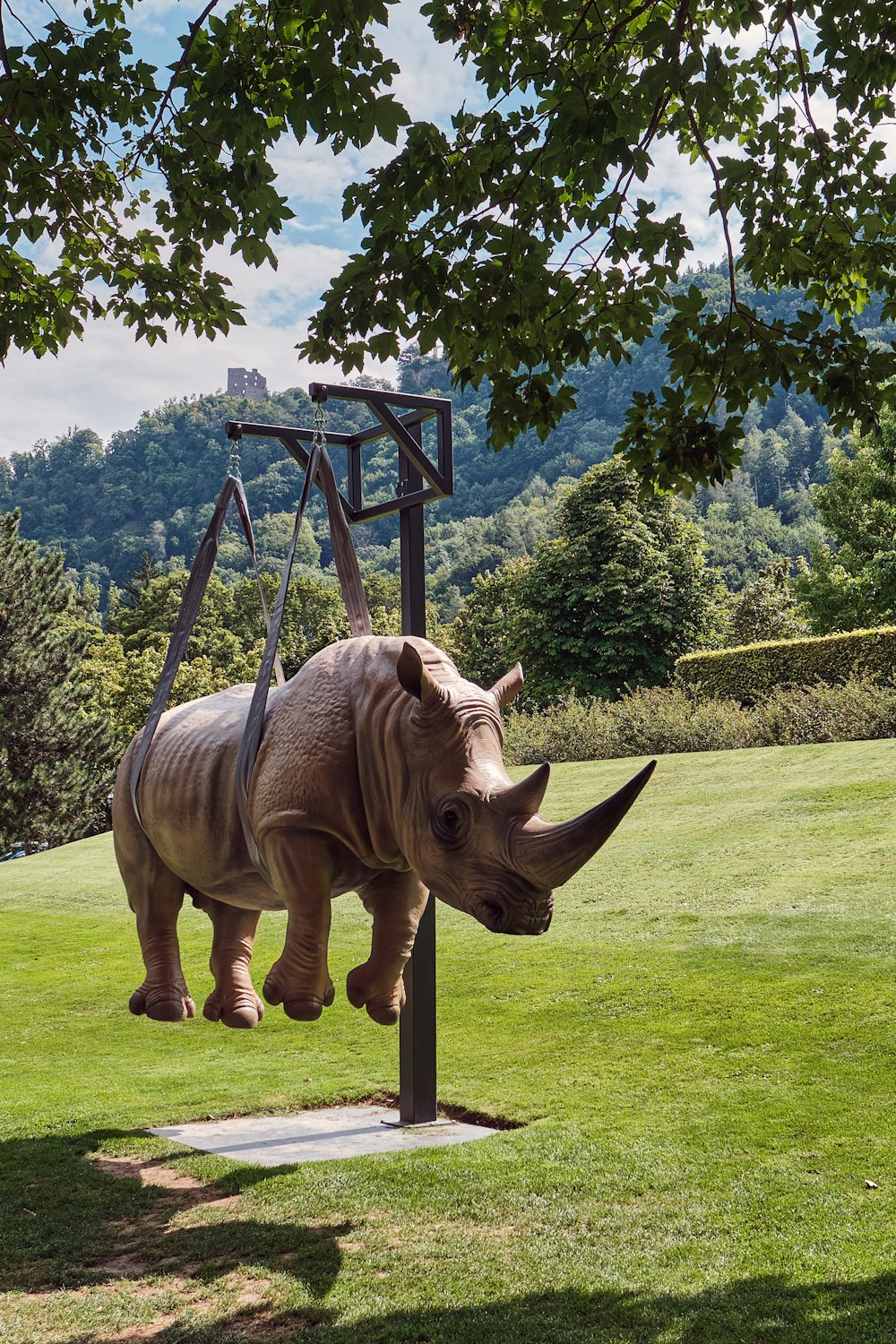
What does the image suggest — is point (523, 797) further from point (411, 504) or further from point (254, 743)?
point (411, 504)

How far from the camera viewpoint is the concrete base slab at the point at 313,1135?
320 inches

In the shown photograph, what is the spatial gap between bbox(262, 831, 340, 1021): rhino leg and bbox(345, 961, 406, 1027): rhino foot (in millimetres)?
128

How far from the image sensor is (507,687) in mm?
4004

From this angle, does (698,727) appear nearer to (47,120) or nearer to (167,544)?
(47,120)

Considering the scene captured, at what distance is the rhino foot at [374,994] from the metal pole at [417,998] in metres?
4.58

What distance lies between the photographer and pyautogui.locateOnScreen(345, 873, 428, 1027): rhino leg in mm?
3893

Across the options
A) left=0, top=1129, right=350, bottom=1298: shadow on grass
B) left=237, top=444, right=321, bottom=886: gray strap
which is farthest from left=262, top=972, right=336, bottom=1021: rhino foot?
left=0, top=1129, right=350, bottom=1298: shadow on grass

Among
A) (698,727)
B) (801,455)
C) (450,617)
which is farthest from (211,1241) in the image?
(801,455)

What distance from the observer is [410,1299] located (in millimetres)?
5727

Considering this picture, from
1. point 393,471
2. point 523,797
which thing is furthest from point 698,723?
point 393,471

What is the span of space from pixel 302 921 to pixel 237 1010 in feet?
3.26

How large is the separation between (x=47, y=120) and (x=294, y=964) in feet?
14.7

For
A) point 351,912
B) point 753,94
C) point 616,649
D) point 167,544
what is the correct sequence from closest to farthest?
point 753,94, point 351,912, point 616,649, point 167,544

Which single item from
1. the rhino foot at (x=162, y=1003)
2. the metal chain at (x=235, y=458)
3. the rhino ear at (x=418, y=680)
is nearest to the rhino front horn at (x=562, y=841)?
the rhino ear at (x=418, y=680)
